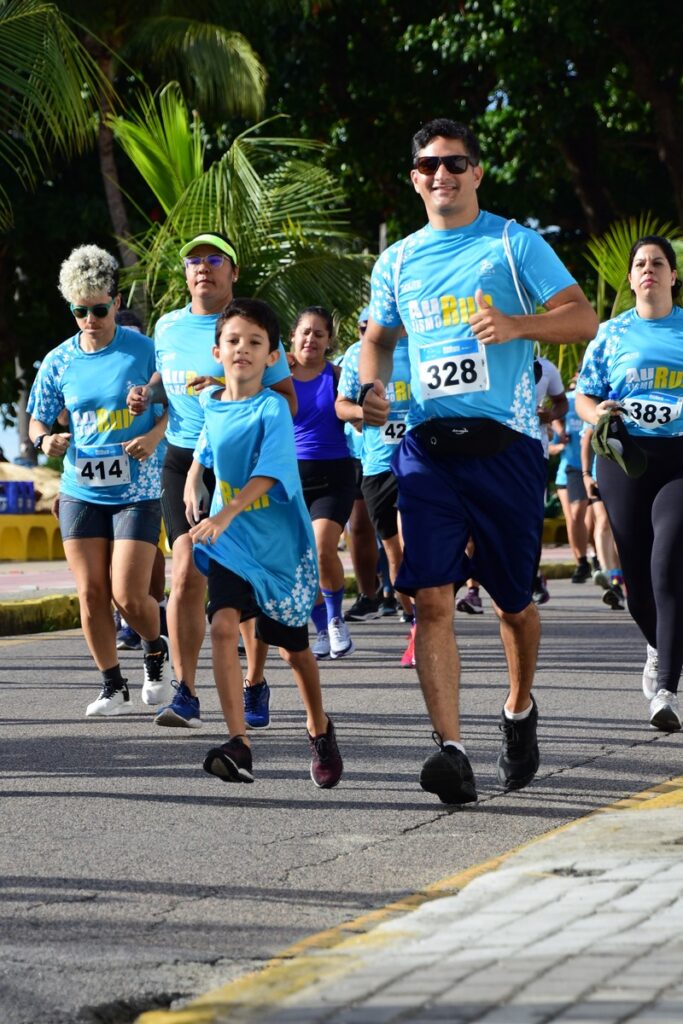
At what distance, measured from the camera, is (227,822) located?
6.05m

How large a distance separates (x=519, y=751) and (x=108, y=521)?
2788 millimetres

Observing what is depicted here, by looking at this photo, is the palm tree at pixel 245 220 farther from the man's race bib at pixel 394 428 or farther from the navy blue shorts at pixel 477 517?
the navy blue shorts at pixel 477 517

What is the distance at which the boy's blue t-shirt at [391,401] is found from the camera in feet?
36.1

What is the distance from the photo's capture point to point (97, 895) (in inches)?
196

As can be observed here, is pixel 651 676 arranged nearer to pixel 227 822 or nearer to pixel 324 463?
pixel 227 822

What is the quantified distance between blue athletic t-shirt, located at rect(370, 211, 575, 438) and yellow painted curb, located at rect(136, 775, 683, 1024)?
1.53m

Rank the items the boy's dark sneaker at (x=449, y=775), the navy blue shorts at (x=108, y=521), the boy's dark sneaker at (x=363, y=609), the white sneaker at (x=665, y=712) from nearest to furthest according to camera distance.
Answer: the boy's dark sneaker at (x=449, y=775) < the white sneaker at (x=665, y=712) < the navy blue shorts at (x=108, y=521) < the boy's dark sneaker at (x=363, y=609)

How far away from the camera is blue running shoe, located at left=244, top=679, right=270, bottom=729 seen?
8133 mm

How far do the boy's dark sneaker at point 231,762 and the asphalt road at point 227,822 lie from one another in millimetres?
86

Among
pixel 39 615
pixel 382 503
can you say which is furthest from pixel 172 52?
pixel 382 503

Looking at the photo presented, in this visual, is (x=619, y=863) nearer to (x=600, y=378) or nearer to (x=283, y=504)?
(x=283, y=504)

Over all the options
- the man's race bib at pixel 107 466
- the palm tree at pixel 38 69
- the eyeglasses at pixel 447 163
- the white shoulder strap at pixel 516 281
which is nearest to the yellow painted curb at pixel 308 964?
the white shoulder strap at pixel 516 281

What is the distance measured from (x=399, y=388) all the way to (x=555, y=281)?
5008 mm

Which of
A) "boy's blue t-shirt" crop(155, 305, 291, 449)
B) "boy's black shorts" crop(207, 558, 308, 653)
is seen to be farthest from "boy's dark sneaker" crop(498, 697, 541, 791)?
"boy's blue t-shirt" crop(155, 305, 291, 449)
